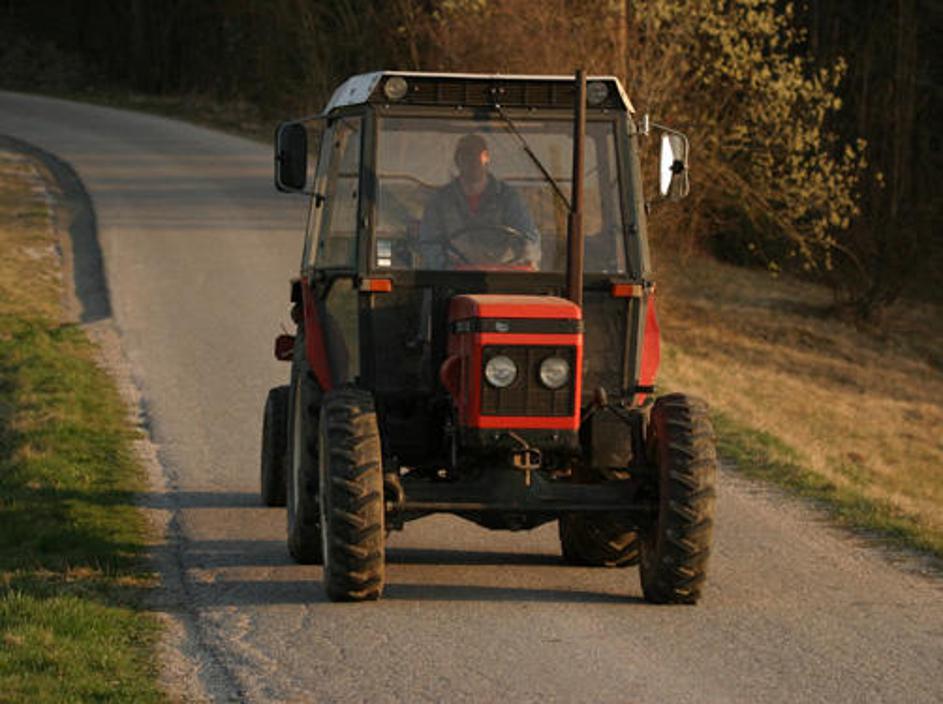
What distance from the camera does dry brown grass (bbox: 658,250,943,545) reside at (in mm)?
16797

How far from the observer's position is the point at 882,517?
460 inches

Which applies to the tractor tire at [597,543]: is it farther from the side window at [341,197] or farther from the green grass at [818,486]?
the green grass at [818,486]

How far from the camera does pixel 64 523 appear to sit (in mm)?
10727

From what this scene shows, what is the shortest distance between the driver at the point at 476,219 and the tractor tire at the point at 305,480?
36.3 inches

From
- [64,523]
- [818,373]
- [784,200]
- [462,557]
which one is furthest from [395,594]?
[784,200]

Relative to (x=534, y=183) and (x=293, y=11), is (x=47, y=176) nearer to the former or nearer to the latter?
(x=293, y=11)

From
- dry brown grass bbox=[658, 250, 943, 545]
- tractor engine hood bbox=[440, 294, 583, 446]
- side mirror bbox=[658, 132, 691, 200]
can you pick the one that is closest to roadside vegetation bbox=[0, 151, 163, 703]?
tractor engine hood bbox=[440, 294, 583, 446]

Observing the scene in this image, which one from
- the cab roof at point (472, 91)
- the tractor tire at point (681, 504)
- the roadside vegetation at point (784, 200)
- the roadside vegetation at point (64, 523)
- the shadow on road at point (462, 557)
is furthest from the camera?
the roadside vegetation at point (784, 200)

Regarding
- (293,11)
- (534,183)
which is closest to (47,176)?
(293,11)

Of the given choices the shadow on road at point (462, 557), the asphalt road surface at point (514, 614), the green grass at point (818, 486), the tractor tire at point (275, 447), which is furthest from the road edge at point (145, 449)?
the green grass at point (818, 486)

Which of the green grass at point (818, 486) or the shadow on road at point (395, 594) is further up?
the shadow on road at point (395, 594)

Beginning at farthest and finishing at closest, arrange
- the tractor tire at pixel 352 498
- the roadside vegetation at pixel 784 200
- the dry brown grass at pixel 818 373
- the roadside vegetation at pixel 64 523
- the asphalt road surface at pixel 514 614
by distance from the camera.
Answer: the roadside vegetation at pixel 784 200 → the dry brown grass at pixel 818 373 → the tractor tire at pixel 352 498 → the roadside vegetation at pixel 64 523 → the asphalt road surface at pixel 514 614

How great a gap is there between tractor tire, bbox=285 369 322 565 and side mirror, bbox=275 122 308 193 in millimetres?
996

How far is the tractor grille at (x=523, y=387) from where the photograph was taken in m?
8.33
